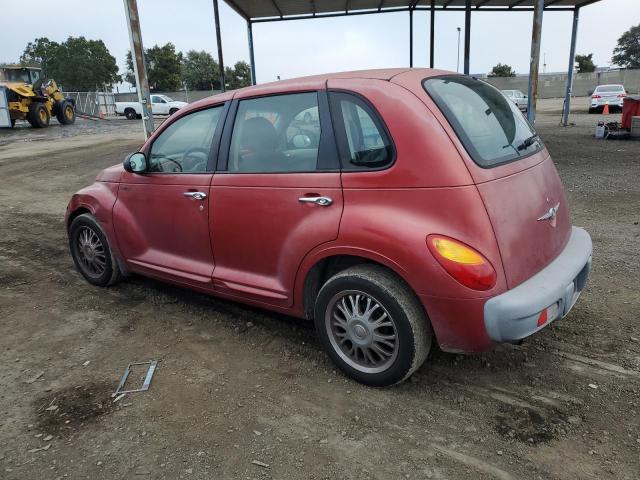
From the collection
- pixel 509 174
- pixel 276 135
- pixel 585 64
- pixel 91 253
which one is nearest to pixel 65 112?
pixel 91 253

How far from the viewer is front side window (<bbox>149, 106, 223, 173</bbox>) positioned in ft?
11.7

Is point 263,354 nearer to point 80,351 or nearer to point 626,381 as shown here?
point 80,351

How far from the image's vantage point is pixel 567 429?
8.14 feet

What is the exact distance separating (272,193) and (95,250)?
2.27 meters

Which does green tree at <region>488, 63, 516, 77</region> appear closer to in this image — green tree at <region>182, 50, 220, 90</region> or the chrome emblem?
green tree at <region>182, 50, 220, 90</region>

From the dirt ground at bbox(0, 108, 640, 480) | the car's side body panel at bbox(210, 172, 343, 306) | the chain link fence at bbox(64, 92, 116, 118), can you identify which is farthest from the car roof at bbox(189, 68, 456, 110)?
the chain link fence at bbox(64, 92, 116, 118)

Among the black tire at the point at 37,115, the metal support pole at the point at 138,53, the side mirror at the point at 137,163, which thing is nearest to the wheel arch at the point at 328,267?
the side mirror at the point at 137,163

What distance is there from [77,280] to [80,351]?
157 cm

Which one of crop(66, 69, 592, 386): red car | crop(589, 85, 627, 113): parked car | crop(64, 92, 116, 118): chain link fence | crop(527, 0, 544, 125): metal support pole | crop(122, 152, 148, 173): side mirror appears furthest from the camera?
crop(64, 92, 116, 118): chain link fence

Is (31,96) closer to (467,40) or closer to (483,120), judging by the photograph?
(467,40)

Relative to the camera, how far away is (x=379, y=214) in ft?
8.70

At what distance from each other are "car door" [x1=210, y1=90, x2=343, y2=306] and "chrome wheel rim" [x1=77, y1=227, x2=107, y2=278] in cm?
154

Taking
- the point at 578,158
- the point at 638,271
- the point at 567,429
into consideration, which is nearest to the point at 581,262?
the point at 567,429

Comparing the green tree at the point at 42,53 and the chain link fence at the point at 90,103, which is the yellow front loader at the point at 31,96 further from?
the green tree at the point at 42,53
